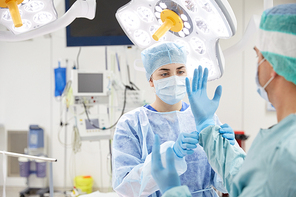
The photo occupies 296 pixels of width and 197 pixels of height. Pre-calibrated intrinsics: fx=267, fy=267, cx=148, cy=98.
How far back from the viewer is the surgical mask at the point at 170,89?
152 cm

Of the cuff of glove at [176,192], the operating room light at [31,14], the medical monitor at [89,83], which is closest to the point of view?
the cuff of glove at [176,192]

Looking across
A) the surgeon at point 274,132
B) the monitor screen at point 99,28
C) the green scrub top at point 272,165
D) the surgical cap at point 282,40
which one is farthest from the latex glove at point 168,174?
the monitor screen at point 99,28

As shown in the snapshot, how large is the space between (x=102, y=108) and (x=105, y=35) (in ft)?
4.88

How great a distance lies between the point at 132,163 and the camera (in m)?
1.37

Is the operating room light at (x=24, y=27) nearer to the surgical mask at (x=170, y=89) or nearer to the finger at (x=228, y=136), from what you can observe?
the surgical mask at (x=170, y=89)

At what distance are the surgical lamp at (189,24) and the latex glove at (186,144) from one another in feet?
1.35

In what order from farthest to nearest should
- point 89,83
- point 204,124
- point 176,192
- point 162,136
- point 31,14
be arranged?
1. point 89,83
2. point 162,136
3. point 31,14
4. point 204,124
5. point 176,192

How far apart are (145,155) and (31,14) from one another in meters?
0.93

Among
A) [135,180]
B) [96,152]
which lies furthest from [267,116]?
[135,180]

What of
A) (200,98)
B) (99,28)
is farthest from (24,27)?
(99,28)

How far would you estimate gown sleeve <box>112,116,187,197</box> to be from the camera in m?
1.26

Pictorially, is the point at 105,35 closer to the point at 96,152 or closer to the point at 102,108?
the point at 102,108

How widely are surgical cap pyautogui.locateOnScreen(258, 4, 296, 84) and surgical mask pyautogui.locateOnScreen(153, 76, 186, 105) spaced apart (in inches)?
28.2

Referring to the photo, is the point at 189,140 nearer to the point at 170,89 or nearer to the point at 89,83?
the point at 170,89
